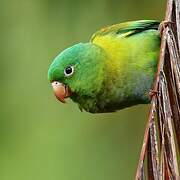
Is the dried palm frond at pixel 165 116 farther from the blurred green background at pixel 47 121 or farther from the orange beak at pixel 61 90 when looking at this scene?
the blurred green background at pixel 47 121

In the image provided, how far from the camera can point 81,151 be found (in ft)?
15.6

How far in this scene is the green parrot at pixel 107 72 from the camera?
9.43 feet

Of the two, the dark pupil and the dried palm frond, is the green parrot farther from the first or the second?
the dried palm frond

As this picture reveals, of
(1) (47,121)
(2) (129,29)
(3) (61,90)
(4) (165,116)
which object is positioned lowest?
(1) (47,121)

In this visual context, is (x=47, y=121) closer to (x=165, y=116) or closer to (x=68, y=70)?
(x=68, y=70)

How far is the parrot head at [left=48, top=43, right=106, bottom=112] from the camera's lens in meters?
2.87

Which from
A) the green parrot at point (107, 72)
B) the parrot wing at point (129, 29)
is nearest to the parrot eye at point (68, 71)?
the green parrot at point (107, 72)

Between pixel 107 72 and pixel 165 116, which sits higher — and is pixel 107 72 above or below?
above

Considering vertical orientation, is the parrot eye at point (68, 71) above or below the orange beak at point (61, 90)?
above

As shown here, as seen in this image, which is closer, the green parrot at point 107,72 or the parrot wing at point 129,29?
the green parrot at point 107,72

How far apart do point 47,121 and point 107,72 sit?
214 cm

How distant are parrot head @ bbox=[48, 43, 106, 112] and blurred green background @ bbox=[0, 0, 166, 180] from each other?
37.8 inches

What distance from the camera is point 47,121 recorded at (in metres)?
4.99

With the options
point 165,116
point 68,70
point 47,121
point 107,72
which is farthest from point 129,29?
point 47,121
